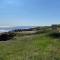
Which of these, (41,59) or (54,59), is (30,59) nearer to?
(41,59)

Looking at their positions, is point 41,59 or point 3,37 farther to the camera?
point 3,37

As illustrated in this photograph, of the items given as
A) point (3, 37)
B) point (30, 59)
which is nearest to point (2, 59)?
point (30, 59)

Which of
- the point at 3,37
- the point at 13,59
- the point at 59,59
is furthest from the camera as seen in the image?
the point at 3,37

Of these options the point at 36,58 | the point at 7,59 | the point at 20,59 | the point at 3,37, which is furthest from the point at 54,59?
the point at 3,37

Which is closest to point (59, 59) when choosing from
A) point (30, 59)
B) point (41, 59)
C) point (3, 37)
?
point (41, 59)

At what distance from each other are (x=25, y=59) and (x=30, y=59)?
1.35ft

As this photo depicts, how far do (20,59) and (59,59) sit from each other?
3.16m

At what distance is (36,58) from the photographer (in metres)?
13.6

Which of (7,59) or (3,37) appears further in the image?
(3,37)

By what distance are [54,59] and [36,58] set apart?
60.3 inches

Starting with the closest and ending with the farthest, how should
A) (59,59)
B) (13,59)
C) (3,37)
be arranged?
1. (59,59)
2. (13,59)
3. (3,37)

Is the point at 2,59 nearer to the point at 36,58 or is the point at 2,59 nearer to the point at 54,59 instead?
the point at 36,58

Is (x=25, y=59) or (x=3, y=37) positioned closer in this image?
(x=25, y=59)

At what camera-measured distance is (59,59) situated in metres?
12.9
